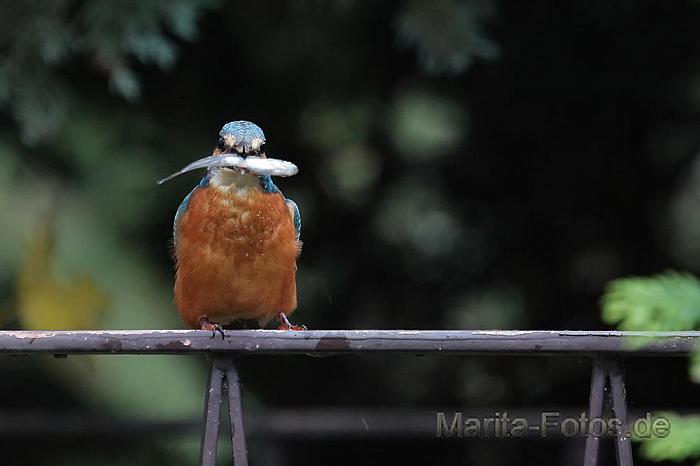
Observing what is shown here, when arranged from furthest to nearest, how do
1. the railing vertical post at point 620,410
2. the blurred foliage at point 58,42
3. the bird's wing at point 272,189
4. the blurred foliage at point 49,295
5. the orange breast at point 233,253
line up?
the blurred foliage at point 49,295, the blurred foliage at point 58,42, the bird's wing at point 272,189, the orange breast at point 233,253, the railing vertical post at point 620,410

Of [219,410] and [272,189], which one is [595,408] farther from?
[272,189]

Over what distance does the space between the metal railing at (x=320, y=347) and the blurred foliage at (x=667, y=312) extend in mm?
493

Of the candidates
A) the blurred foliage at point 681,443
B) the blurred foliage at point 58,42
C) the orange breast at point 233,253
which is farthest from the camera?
the blurred foliage at point 58,42

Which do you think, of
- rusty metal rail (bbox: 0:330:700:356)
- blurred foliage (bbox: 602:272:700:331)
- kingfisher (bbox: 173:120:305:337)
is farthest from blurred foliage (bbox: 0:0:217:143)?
blurred foliage (bbox: 602:272:700:331)

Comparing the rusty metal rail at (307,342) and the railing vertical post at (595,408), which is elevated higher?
the rusty metal rail at (307,342)

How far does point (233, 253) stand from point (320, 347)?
4.53 feet

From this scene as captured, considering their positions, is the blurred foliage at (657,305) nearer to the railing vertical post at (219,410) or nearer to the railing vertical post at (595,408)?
the railing vertical post at (595,408)

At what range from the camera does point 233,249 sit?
3.04 m

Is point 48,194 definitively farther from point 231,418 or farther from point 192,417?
point 231,418

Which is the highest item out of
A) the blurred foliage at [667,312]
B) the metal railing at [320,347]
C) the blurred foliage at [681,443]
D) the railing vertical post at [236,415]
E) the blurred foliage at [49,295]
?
the blurred foliage at [49,295]

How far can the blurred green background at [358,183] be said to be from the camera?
3.72m

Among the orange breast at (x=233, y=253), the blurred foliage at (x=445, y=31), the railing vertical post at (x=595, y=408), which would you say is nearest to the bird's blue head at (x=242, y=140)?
the orange breast at (x=233, y=253)

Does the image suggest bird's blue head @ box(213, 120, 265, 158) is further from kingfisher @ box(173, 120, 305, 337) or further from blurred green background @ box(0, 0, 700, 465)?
blurred green background @ box(0, 0, 700, 465)

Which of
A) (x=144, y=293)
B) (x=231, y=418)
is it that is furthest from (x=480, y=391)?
(x=231, y=418)
